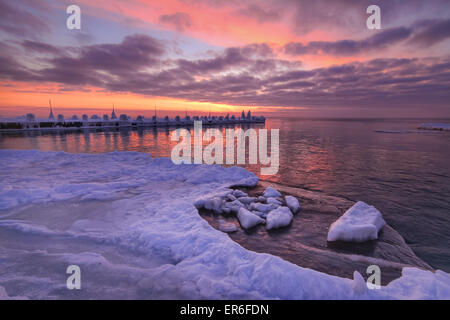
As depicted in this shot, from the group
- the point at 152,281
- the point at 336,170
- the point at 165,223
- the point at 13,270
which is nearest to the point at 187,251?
the point at 152,281

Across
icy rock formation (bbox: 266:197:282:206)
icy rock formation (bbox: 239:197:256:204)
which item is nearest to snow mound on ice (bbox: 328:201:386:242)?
icy rock formation (bbox: 266:197:282:206)

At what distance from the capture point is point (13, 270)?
393 cm

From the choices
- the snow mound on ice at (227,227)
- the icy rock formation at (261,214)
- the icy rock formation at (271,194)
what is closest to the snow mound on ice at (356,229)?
the icy rock formation at (261,214)

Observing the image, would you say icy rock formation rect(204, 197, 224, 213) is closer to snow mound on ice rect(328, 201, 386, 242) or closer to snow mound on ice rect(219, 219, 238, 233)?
snow mound on ice rect(219, 219, 238, 233)

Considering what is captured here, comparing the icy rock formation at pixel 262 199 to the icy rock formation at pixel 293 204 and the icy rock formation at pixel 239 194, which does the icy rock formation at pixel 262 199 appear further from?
the icy rock formation at pixel 293 204

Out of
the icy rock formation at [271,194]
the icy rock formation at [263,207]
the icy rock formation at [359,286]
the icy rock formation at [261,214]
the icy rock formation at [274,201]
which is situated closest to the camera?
the icy rock formation at [359,286]

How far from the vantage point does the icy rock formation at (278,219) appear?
6.21 meters

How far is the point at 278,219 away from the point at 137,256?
13.1 feet

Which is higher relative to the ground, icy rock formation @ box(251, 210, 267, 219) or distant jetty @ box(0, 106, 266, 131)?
distant jetty @ box(0, 106, 266, 131)

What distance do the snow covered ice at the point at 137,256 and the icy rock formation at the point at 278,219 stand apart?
1.59 m

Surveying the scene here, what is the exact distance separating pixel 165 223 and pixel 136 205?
6.49ft

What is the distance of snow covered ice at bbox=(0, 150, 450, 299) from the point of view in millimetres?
3516

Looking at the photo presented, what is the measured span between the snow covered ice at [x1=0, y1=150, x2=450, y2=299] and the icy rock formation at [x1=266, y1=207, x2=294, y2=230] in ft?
5.20

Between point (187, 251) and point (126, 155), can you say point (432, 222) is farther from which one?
point (126, 155)
